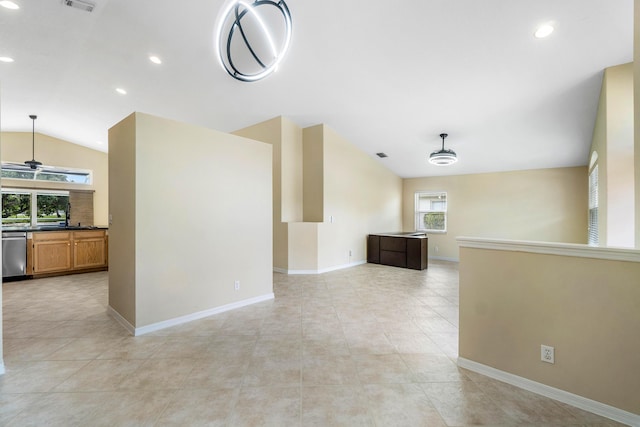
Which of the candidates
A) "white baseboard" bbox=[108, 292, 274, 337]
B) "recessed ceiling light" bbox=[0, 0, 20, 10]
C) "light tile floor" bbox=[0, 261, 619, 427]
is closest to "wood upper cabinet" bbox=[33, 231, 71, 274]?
"light tile floor" bbox=[0, 261, 619, 427]

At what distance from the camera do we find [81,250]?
561 centimetres

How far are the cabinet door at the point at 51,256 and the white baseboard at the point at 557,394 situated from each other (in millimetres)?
7239

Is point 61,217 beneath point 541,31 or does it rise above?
beneath

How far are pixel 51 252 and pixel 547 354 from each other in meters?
7.84

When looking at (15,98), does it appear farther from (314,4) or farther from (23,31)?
(314,4)

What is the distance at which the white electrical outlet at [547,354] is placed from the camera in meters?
1.87

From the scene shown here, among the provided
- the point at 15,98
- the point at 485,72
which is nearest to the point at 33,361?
the point at 15,98

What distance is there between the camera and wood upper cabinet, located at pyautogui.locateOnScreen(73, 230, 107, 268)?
5.55 m

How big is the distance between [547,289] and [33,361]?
4.29 metres

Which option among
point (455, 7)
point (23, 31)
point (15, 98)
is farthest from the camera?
point (15, 98)

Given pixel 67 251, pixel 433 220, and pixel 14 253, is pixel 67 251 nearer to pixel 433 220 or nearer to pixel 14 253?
pixel 14 253

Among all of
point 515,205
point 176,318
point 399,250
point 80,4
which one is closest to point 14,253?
point 176,318

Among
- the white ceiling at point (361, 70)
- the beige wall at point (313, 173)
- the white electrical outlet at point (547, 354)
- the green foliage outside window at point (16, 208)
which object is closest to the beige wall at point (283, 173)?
the beige wall at point (313, 173)

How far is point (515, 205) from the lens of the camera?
6980 millimetres
